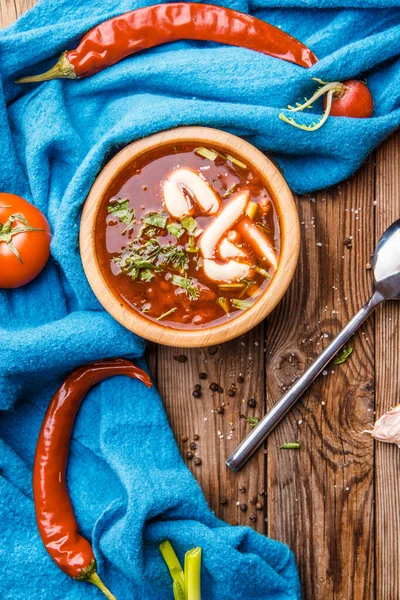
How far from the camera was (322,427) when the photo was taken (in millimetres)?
1968

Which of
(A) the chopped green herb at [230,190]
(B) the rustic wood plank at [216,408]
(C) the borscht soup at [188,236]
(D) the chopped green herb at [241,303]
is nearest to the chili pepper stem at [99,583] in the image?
(B) the rustic wood plank at [216,408]

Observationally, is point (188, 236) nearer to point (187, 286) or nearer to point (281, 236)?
point (187, 286)

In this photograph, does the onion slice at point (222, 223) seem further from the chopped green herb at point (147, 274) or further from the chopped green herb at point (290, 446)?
the chopped green herb at point (290, 446)

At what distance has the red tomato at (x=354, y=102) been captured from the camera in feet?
6.11

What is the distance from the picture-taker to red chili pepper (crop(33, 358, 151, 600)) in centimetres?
185

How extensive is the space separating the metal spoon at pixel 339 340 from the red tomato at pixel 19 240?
2.48ft

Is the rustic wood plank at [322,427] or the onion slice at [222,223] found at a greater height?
the onion slice at [222,223]

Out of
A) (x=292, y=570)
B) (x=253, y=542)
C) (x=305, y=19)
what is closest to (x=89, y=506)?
(x=253, y=542)

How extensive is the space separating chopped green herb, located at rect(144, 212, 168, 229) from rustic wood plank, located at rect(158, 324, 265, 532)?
0.39 m

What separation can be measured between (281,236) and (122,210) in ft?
1.35

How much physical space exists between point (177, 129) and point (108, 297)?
0.47 metres

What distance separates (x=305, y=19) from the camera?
1.95m

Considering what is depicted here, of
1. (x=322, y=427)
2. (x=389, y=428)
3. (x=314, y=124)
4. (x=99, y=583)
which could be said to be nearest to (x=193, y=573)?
(x=99, y=583)

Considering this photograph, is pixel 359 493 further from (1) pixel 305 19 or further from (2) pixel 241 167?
(1) pixel 305 19
